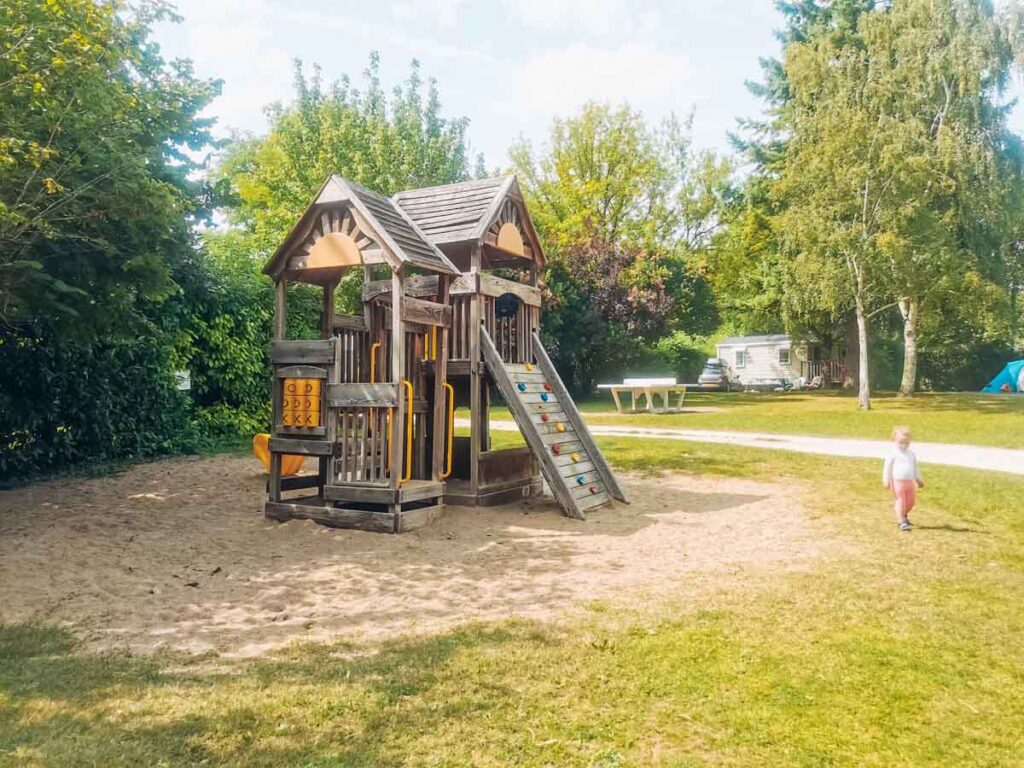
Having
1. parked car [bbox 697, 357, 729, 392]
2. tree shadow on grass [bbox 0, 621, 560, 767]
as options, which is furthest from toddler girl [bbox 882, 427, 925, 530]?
parked car [bbox 697, 357, 729, 392]

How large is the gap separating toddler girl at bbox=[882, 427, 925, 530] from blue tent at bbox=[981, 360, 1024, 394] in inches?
1473

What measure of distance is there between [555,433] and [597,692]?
630 cm

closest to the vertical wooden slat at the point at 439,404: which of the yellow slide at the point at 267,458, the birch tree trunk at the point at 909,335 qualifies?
the yellow slide at the point at 267,458

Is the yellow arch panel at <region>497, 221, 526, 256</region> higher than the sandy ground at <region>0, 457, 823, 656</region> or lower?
higher

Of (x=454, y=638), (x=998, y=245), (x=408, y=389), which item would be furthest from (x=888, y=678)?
(x=998, y=245)

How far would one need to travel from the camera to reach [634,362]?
37.8m

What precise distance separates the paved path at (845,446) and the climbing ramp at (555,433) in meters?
6.40

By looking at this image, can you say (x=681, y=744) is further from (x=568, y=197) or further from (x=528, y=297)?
(x=568, y=197)

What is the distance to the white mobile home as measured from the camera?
4775 centimetres

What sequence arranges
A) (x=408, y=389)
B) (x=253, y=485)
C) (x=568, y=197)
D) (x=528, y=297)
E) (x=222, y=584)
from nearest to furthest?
(x=222, y=584) < (x=408, y=389) < (x=528, y=297) < (x=253, y=485) < (x=568, y=197)

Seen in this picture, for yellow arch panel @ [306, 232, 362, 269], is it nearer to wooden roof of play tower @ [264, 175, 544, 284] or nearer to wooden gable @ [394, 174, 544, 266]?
wooden roof of play tower @ [264, 175, 544, 284]

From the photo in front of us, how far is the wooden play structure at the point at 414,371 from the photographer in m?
8.79

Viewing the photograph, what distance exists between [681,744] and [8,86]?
7.27 metres

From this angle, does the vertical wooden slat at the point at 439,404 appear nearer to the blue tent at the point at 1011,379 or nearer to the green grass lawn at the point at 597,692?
the green grass lawn at the point at 597,692
